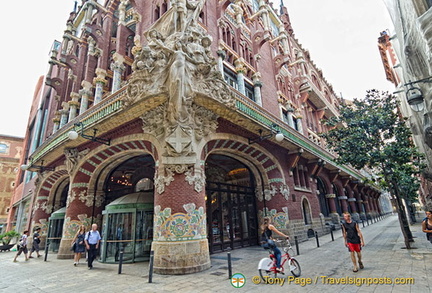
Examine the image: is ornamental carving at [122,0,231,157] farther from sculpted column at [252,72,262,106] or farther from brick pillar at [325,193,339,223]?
brick pillar at [325,193,339,223]

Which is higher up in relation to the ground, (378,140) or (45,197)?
(378,140)

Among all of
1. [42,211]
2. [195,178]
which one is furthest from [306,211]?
[42,211]

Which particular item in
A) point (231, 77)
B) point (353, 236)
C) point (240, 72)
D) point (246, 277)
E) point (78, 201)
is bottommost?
point (246, 277)

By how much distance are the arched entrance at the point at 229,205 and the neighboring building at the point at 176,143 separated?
72 millimetres

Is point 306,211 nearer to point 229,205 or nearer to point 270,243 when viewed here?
point 229,205

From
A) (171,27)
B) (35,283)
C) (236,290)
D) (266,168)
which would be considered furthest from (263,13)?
(35,283)

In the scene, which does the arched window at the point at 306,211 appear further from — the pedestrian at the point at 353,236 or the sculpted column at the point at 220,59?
the sculpted column at the point at 220,59

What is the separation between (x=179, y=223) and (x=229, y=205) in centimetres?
564

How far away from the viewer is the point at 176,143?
30.9 feet

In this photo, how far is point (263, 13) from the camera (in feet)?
65.5

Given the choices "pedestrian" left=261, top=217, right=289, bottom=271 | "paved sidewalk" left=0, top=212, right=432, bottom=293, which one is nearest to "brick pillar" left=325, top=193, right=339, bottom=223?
"paved sidewalk" left=0, top=212, right=432, bottom=293

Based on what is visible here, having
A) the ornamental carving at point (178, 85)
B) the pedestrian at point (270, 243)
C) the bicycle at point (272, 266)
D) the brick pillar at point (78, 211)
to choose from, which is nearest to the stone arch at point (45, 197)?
the brick pillar at point (78, 211)

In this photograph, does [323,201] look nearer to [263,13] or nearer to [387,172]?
[387,172]

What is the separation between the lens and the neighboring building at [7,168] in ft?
120
